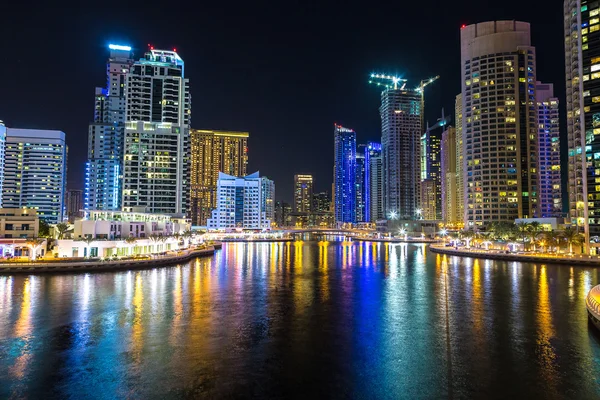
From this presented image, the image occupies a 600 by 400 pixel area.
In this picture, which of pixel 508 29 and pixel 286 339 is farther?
pixel 508 29

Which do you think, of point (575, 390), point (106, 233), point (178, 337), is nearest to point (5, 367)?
point (178, 337)

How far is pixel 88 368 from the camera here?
910 inches

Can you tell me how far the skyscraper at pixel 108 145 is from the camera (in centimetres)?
17250

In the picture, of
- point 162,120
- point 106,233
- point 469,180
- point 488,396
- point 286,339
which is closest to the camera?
point 488,396

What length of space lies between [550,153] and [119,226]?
578 ft

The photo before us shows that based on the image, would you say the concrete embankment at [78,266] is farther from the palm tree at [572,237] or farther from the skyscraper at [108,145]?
the skyscraper at [108,145]

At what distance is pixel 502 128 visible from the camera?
142 metres

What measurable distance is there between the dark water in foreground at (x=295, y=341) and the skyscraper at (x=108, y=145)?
130634 mm

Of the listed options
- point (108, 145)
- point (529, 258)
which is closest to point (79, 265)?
point (529, 258)

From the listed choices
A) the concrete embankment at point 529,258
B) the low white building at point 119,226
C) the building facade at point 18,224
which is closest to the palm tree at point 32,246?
the low white building at point 119,226

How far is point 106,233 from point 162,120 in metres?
67.2

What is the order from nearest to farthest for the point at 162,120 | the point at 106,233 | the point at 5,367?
the point at 5,367 < the point at 106,233 < the point at 162,120

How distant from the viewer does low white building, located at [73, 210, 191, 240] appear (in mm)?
78750

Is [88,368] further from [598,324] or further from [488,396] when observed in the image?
[598,324]
